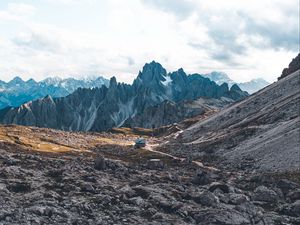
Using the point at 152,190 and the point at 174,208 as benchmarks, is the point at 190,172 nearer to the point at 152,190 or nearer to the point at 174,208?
the point at 152,190

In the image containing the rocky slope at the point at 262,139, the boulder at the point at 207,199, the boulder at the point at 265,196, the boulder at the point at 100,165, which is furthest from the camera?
the rocky slope at the point at 262,139

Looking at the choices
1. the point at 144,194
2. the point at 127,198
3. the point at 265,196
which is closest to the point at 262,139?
the point at 265,196

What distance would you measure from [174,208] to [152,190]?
864 cm

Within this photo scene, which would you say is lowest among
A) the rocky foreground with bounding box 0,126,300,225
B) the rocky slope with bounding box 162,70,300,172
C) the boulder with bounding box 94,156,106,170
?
the rocky foreground with bounding box 0,126,300,225

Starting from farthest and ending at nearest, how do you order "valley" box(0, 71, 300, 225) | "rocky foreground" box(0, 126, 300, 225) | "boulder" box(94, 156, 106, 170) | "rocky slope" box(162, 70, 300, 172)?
"rocky slope" box(162, 70, 300, 172) → "boulder" box(94, 156, 106, 170) → "valley" box(0, 71, 300, 225) → "rocky foreground" box(0, 126, 300, 225)

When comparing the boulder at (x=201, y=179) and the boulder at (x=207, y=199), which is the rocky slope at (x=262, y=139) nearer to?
the boulder at (x=201, y=179)

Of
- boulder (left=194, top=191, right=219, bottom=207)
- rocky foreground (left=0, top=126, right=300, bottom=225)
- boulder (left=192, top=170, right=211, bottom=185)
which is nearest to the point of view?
rocky foreground (left=0, top=126, right=300, bottom=225)

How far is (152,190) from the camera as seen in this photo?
62.7 m

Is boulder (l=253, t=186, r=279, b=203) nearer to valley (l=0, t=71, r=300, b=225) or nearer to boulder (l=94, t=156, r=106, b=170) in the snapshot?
valley (l=0, t=71, r=300, b=225)

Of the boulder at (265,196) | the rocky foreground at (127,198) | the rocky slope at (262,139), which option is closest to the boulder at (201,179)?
the rocky foreground at (127,198)

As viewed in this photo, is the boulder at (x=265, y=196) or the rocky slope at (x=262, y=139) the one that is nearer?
the boulder at (x=265, y=196)

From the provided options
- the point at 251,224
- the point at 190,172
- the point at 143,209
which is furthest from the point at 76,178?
the point at 190,172

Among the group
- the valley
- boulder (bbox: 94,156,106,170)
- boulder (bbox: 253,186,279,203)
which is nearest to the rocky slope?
the valley

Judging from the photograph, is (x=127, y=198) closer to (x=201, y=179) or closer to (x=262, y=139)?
(x=201, y=179)
